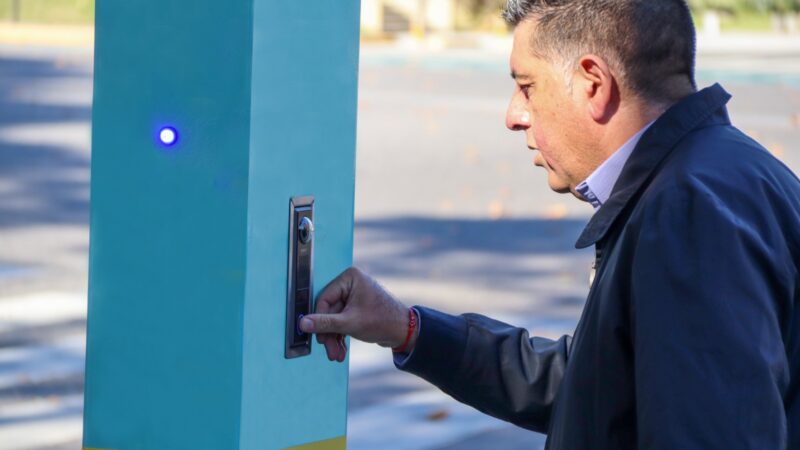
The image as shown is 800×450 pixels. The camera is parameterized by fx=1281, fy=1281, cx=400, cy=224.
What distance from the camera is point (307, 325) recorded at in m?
2.43

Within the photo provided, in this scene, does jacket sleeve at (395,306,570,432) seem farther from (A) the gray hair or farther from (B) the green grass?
(B) the green grass

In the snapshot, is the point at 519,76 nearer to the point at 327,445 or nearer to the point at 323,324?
the point at 323,324

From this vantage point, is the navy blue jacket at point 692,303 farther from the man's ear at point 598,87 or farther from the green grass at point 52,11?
the green grass at point 52,11

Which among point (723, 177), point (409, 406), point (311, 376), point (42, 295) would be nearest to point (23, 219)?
point (42, 295)

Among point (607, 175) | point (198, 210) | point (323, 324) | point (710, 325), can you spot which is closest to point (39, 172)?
point (323, 324)

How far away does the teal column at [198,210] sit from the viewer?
2.25m

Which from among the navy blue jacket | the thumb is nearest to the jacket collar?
the navy blue jacket

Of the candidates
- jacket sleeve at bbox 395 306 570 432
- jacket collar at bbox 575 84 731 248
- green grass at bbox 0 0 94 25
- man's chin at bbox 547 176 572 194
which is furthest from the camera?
green grass at bbox 0 0 94 25

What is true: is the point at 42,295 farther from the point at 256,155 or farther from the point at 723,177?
the point at 723,177

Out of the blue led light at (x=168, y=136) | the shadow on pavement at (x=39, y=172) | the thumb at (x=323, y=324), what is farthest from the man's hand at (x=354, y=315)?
the shadow on pavement at (x=39, y=172)

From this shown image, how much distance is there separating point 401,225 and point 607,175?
8207 mm

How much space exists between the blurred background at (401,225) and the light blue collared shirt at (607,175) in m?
3.38

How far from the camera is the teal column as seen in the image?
2.25 meters

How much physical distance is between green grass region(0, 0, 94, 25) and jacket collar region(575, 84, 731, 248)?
107 feet
